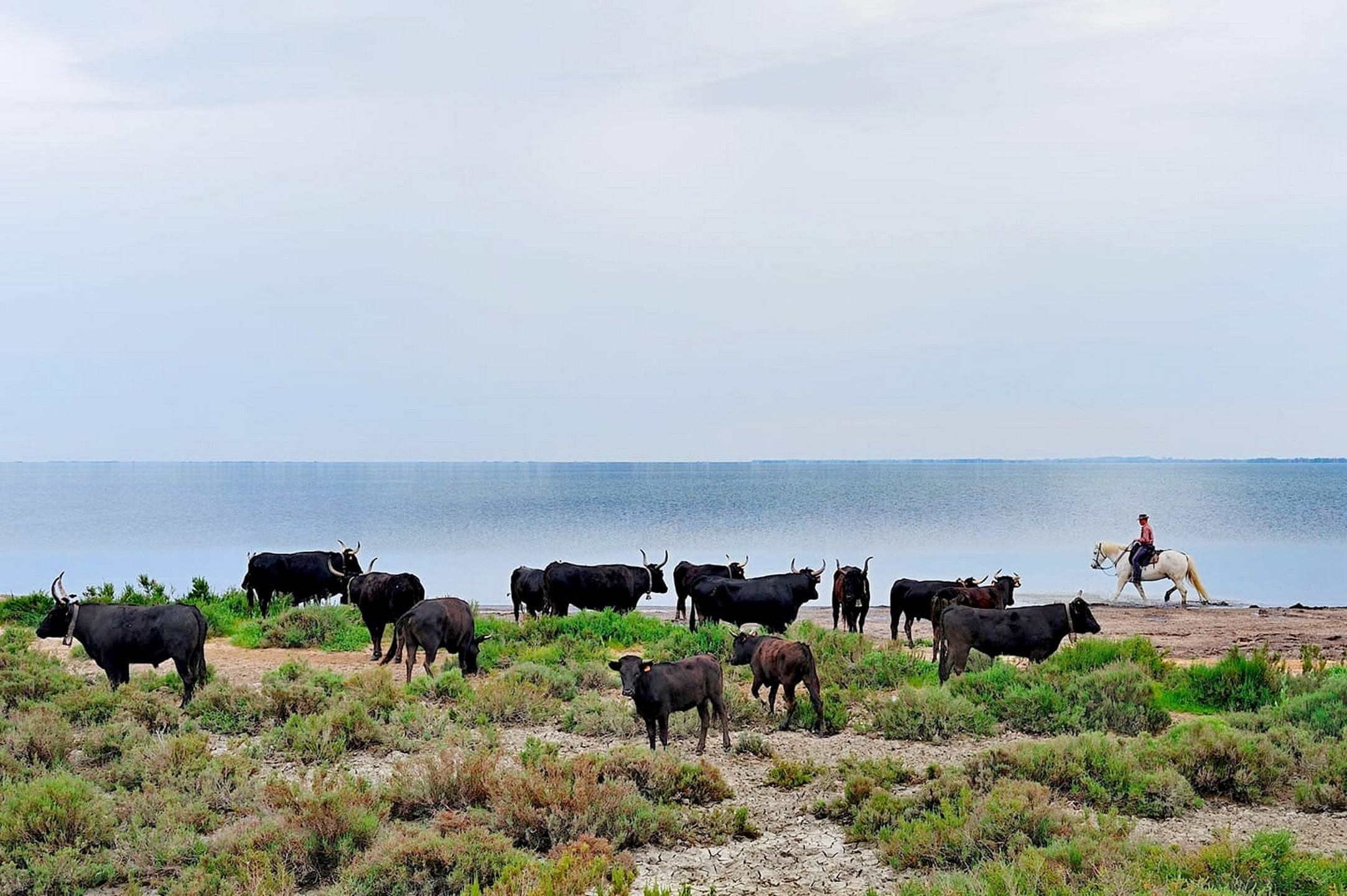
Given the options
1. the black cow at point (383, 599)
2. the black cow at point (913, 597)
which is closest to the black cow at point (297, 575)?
the black cow at point (383, 599)

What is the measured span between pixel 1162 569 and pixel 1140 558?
663 mm

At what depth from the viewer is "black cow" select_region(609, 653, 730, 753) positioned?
10055 millimetres

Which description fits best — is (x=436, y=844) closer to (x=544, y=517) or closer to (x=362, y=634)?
(x=362, y=634)

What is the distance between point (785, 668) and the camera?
37.2 ft

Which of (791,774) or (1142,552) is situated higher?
(1142,552)

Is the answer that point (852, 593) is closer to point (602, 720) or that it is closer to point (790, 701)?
point (790, 701)

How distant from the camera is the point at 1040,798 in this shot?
7.97m

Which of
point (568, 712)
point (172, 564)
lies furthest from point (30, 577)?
point (568, 712)

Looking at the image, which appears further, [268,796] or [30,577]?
[30,577]

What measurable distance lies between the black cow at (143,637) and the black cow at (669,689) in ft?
17.6

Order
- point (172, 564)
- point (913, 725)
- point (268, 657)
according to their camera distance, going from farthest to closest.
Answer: point (172, 564)
point (268, 657)
point (913, 725)

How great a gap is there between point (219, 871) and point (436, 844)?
1545mm

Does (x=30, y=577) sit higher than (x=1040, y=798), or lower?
lower

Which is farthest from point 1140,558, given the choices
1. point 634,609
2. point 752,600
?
point 752,600
